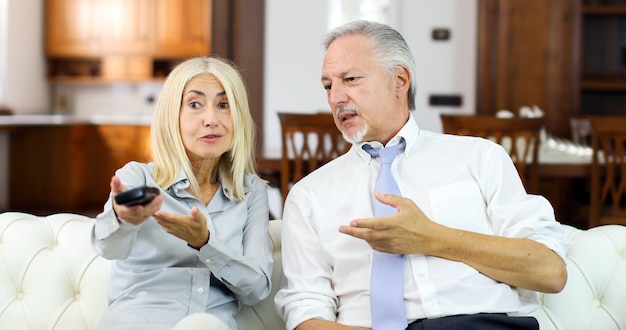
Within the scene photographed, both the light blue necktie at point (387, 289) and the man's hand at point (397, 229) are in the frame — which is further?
the light blue necktie at point (387, 289)

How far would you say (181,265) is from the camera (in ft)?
5.96

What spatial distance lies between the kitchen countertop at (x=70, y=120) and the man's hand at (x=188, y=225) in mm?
5675

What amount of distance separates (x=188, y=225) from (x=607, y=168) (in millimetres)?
2607

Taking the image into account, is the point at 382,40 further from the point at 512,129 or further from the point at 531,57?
the point at 531,57

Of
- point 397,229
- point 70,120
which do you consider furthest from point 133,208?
point 70,120

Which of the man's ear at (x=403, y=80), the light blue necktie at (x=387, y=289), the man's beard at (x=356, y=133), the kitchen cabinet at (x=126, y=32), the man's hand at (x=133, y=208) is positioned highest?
the kitchen cabinet at (x=126, y=32)

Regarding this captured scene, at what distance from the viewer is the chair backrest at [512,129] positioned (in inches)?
140

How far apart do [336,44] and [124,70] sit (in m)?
6.68

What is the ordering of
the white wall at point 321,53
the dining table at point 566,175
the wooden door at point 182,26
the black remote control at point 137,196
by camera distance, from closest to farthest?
the black remote control at point 137,196
the dining table at point 566,175
the white wall at point 321,53
the wooden door at point 182,26

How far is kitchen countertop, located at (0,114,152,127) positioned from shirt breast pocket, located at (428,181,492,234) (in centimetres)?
575

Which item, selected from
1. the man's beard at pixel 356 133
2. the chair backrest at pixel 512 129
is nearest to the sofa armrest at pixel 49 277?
the man's beard at pixel 356 133

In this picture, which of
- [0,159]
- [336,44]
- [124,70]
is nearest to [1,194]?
[0,159]

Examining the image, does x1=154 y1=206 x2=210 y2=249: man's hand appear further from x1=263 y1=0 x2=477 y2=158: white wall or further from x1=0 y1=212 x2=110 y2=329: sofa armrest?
x1=263 y1=0 x2=477 y2=158: white wall

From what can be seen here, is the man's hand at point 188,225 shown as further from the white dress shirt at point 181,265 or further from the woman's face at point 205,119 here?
the woman's face at point 205,119
